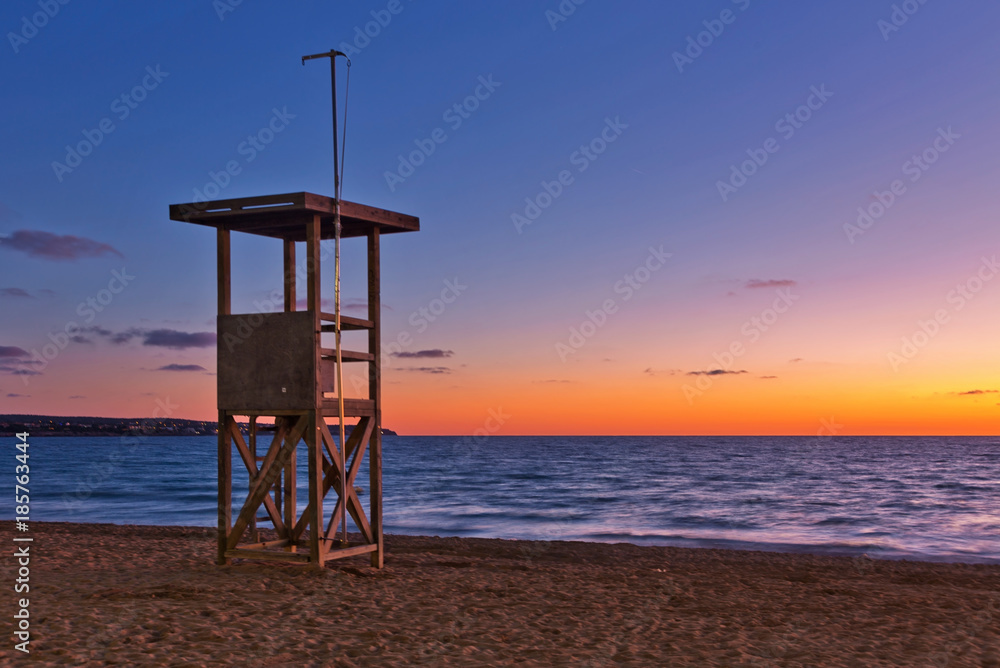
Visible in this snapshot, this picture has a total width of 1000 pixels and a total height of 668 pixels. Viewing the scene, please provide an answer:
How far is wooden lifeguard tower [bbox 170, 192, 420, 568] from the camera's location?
10.2 metres

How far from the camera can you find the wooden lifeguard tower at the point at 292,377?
10.2m

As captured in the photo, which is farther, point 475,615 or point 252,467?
point 252,467

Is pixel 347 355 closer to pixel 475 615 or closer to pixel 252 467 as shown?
pixel 252 467

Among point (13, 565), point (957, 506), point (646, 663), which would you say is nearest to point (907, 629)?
point (646, 663)

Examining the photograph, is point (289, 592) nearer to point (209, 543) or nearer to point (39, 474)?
point (209, 543)

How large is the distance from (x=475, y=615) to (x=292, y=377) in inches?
145

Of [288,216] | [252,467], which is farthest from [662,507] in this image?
[288,216]

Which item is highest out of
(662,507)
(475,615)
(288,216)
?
(288,216)

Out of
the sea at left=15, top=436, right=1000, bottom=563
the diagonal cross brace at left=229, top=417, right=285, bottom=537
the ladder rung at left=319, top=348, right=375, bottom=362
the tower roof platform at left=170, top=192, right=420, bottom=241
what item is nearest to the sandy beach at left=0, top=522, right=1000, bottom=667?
the diagonal cross brace at left=229, top=417, right=285, bottom=537

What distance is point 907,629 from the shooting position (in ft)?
29.2

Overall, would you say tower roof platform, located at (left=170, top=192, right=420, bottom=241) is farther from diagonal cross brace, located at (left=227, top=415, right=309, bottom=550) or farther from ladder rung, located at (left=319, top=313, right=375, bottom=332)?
diagonal cross brace, located at (left=227, top=415, right=309, bottom=550)

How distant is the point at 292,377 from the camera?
10219 mm

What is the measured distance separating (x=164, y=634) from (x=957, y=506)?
114 feet

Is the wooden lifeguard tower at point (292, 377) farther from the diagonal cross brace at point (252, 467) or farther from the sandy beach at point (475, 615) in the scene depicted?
the sandy beach at point (475, 615)
